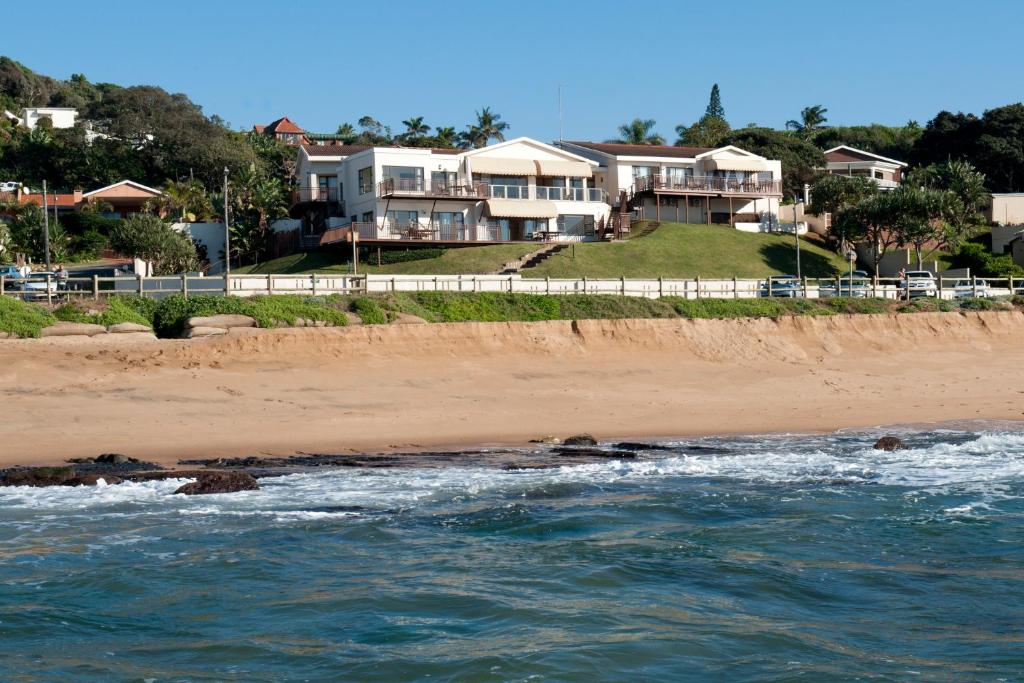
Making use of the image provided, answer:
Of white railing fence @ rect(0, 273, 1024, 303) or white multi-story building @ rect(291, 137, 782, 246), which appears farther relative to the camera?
white multi-story building @ rect(291, 137, 782, 246)

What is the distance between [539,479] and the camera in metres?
19.8

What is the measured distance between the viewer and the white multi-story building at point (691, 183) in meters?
68.7

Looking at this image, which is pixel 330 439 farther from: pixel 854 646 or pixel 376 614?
pixel 854 646

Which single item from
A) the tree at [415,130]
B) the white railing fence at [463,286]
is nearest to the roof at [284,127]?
the tree at [415,130]

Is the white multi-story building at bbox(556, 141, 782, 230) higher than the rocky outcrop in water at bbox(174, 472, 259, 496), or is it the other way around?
the white multi-story building at bbox(556, 141, 782, 230)

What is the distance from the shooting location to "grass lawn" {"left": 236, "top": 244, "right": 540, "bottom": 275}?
54500 millimetres

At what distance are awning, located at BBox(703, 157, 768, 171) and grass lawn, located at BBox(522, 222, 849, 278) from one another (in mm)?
5704

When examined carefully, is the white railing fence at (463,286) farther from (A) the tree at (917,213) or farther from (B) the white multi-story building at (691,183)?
(B) the white multi-story building at (691,183)

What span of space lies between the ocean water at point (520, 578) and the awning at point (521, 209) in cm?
4207

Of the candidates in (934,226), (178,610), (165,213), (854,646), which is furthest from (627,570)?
(165,213)

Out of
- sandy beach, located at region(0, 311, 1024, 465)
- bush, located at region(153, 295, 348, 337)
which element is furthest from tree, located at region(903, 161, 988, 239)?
bush, located at region(153, 295, 348, 337)

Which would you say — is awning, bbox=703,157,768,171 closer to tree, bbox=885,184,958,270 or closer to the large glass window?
tree, bbox=885,184,958,270

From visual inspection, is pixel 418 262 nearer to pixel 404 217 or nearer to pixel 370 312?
pixel 404 217

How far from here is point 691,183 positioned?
69062 millimetres
